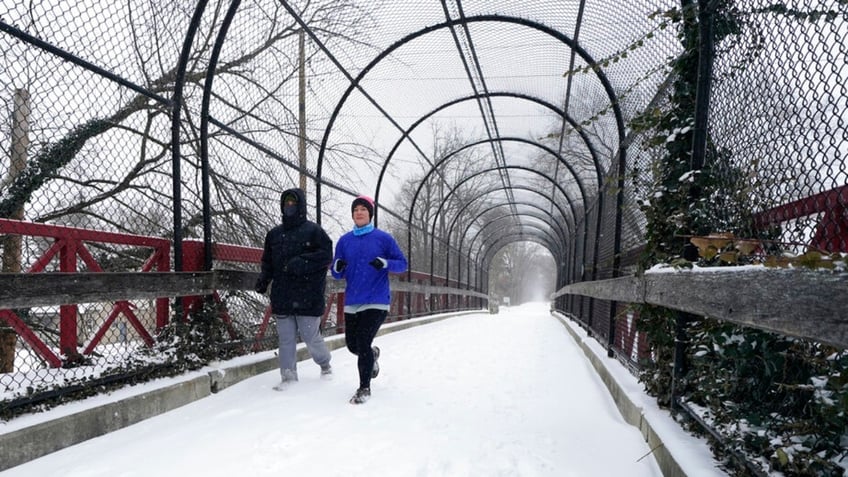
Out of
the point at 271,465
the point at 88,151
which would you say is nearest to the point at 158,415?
the point at 271,465

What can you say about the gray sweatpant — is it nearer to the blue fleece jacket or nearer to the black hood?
the blue fleece jacket

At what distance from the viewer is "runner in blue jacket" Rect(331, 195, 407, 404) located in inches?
150

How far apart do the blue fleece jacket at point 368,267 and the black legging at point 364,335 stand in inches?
4.3

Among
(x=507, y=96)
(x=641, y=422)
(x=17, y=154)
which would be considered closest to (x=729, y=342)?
(x=641, y=422)

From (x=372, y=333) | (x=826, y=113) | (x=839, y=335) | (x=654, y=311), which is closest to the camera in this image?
(x=839, y=335)

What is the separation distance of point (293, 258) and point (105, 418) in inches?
66.0

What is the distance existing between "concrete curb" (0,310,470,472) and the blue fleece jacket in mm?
1280

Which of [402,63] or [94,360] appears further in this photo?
[402,63]

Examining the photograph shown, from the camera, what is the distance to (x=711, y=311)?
1797 mm

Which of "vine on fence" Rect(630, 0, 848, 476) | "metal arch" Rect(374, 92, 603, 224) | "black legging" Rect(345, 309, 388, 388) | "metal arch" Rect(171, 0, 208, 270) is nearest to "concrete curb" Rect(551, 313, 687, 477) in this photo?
"vine on fence" Rect(630, 0, 848, 476)

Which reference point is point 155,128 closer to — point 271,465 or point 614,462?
point 271,465

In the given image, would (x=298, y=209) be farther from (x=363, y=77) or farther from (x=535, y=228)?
(x=535, y=228)

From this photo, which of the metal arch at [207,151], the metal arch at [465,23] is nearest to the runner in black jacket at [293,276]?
the metal arch at [207,151]

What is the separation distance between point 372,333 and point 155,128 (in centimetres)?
401
